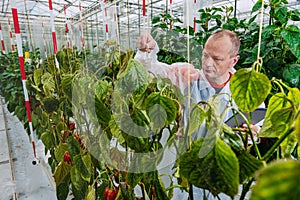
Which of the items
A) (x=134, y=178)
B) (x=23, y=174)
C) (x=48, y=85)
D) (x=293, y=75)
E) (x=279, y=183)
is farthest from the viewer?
(x=23, y=174)

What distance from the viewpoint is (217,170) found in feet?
0.90

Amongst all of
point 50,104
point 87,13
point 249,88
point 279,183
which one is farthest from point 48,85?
point 87,13

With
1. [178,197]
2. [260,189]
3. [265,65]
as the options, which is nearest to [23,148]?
[178,197]

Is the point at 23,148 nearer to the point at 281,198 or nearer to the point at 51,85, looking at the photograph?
the point at 51,85

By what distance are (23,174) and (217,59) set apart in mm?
1411

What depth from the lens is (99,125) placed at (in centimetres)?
63

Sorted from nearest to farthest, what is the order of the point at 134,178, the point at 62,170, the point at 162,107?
the point at 162,107 → the point at 134,178 → the point at 62,170

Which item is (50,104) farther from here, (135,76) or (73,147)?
(135,76)

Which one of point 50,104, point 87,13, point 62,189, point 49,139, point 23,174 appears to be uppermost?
point 87,13

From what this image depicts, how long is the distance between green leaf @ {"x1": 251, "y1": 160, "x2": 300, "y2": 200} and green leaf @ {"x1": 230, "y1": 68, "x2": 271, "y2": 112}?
0.23 metres

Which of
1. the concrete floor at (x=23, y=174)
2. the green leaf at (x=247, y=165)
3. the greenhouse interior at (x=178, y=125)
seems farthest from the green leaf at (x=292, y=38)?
the concrete floor at (x=23, y=174)

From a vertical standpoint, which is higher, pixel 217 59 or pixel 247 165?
pixel 217 59

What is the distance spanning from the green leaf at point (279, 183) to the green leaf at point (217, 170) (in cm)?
15

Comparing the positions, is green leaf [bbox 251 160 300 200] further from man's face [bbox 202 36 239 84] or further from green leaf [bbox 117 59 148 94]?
man's face [bbox 202 36 239 84]
